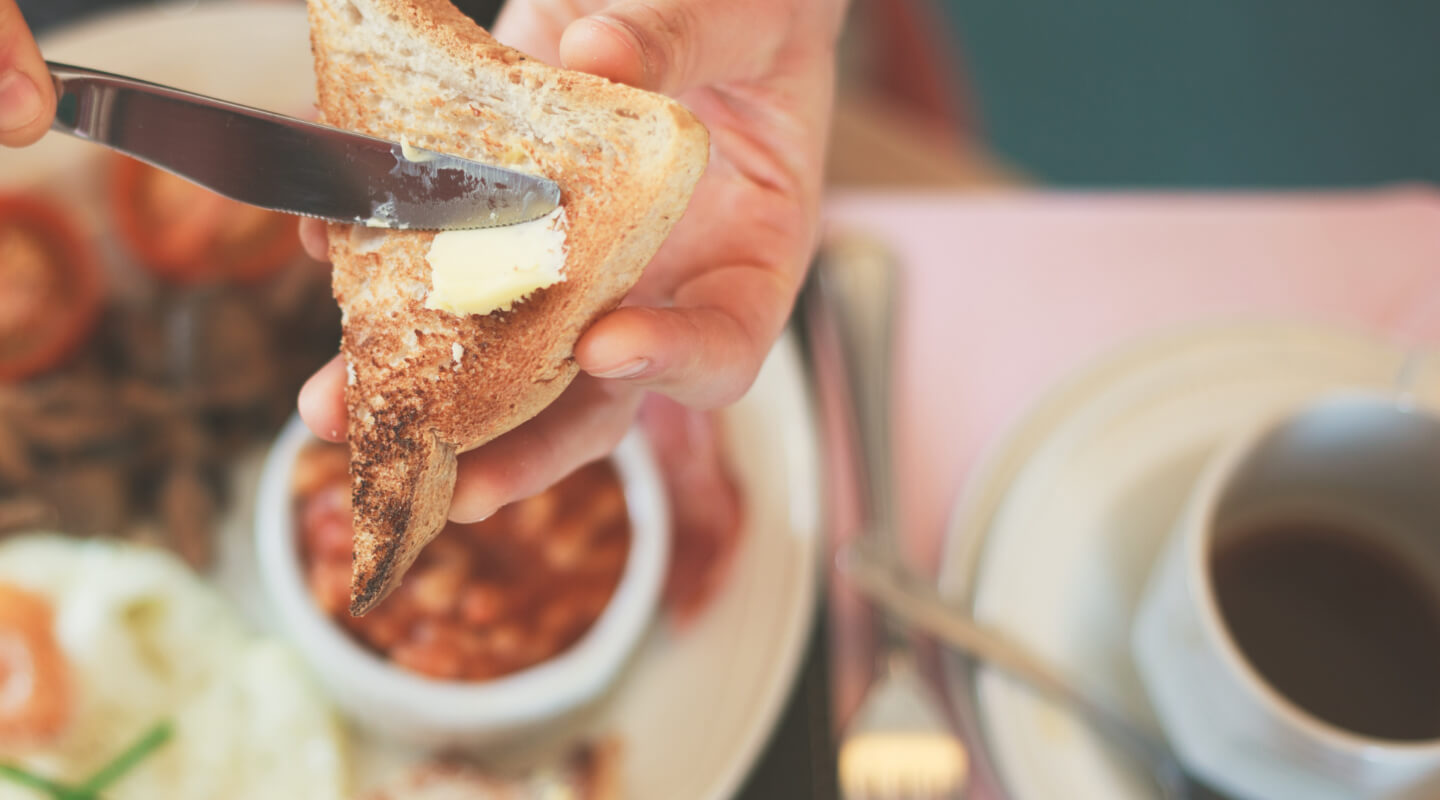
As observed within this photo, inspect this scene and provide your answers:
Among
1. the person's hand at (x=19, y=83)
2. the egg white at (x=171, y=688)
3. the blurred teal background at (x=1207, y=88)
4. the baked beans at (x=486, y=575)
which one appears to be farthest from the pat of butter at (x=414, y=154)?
the blurred teal background at (x=1207, y=88)

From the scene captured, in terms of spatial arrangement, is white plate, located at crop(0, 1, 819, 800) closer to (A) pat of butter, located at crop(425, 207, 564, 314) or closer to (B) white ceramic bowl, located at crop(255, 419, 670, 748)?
(B) white ceramic bowl, located at crop(255, 419, 670, 748)

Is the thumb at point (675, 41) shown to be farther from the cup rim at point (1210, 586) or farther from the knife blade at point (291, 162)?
the cup rim at point (1210, 586)

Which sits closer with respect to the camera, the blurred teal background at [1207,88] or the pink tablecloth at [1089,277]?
the pink tablecloth at [1089,277]

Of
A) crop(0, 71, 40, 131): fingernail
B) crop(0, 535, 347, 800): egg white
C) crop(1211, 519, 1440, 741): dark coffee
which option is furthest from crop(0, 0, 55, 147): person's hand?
crop(1211, 519, 1440, 741): dark coffee

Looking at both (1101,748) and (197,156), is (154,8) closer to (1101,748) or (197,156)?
(197,156)

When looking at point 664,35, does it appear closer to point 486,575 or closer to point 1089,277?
point 486,575

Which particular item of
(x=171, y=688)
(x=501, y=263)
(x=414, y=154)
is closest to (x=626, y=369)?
(x=501, y=263)

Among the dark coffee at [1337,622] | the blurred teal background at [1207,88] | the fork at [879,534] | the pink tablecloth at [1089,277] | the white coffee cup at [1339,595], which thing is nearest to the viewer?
the white coffee cup at [1339,595]
